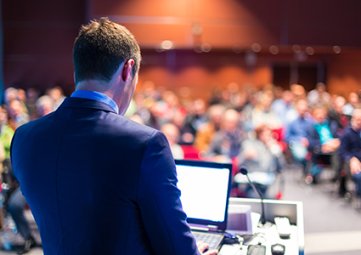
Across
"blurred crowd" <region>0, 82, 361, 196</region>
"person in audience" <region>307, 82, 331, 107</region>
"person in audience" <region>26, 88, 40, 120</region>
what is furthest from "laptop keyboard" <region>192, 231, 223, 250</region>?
"person in audience" <region>307, 82, 331, 107</region>

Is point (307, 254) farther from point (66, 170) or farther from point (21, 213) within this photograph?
point (66, 170)

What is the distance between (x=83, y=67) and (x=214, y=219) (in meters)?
1.16

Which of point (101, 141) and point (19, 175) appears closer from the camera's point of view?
point (101, 141)

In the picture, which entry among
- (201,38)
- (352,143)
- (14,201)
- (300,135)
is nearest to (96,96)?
(14,201)

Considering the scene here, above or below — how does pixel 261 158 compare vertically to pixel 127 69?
below

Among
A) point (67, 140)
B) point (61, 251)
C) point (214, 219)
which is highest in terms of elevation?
point (67, 140)

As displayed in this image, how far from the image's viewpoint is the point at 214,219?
2102 millimetres

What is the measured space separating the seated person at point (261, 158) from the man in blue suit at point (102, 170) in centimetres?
387

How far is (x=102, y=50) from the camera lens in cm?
114

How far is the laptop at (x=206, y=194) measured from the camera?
2.10m

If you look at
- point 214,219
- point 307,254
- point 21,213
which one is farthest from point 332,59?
point 214,219

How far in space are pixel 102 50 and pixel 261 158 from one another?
4424 mm

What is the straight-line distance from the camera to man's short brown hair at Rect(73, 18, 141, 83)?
1145 millimetres

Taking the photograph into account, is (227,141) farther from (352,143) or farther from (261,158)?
(352,143)
